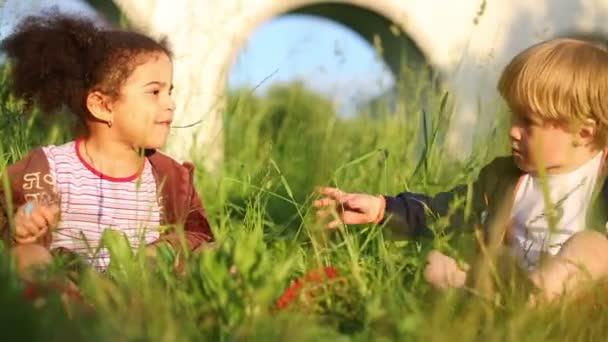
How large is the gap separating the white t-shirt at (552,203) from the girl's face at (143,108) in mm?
1020

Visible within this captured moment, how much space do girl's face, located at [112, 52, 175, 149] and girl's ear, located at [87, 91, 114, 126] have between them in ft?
0.05

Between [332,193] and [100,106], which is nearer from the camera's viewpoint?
[332,193]

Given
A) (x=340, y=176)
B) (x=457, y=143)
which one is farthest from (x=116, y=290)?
(x=457, y=143)

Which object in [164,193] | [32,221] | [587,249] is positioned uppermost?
[32,221]

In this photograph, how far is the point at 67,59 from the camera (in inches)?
120

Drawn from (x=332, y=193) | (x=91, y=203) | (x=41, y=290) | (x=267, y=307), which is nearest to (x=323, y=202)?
(x=332, y=193)

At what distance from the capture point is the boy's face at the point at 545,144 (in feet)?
8.94

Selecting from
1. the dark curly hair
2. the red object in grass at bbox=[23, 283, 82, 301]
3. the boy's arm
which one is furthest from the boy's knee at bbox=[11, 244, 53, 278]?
the boy's arm

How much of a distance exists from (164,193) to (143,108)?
0.25m

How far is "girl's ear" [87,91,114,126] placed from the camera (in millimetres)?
3061

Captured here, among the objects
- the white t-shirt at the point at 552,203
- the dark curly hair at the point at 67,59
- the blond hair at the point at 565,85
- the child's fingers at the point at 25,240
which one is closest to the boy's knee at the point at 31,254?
the child's fingers at the point at 25,240

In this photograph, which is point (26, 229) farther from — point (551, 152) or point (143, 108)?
point (551, 152)

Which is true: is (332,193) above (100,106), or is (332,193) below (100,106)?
below

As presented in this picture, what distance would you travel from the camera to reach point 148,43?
3.11m
